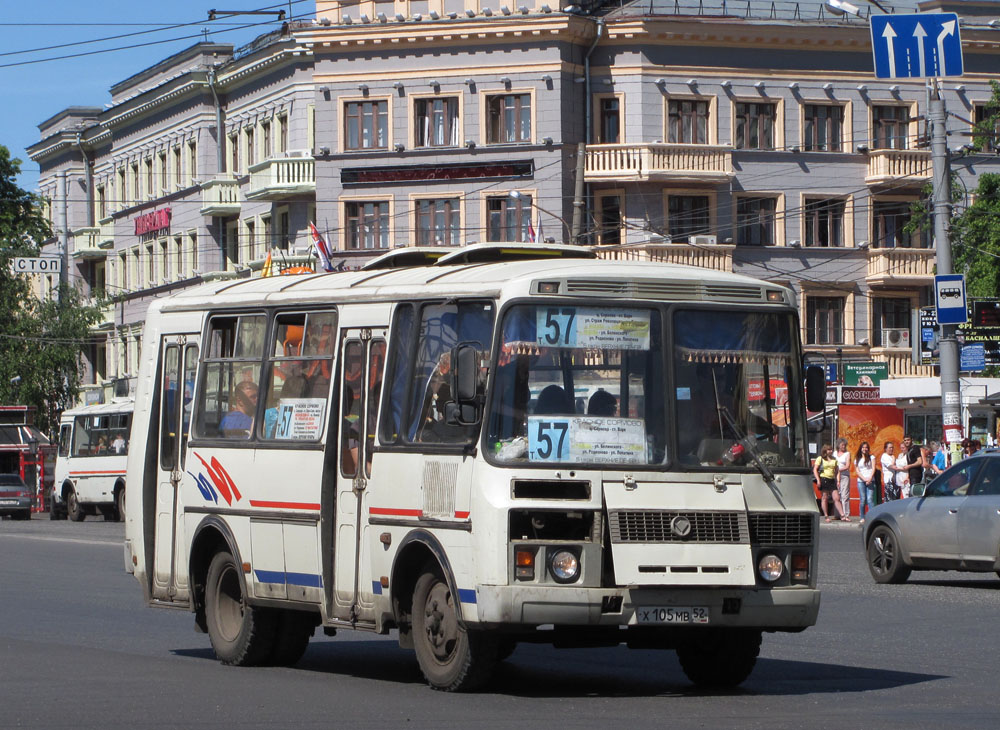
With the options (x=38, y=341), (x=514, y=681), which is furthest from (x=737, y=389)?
(x=38, y=341)

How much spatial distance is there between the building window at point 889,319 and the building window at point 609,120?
935 cm

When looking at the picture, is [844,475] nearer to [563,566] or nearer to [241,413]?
[241,413]

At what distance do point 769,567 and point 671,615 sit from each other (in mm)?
717

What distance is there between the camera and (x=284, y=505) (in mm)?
13180

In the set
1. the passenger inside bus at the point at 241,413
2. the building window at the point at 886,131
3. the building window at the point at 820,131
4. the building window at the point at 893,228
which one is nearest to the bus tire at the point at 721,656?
the passenger inside bus at the point at 241,413

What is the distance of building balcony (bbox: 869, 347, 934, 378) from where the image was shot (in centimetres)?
5747

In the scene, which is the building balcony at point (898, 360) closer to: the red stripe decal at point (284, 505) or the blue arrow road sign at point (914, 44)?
the blue arrow road sign at point (914, 44)

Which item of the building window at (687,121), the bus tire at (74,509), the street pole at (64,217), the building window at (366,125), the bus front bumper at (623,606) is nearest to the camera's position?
the bus front bumper at (623,606)

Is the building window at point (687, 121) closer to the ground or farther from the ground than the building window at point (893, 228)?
farther from the ground

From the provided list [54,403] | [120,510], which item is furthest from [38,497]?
[120,510]

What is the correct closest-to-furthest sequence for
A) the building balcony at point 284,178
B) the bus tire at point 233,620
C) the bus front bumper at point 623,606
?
the bus front bumper at point 623,606, the bus tire at point 233,620, the building balcony at point 284,178

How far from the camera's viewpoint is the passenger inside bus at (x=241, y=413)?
13750 millimetres

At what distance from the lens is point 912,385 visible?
43531 mm

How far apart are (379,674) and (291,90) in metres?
48.9
